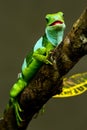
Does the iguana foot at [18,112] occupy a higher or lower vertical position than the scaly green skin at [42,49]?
lower

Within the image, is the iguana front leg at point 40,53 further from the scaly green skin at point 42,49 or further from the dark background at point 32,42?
the dark background at point 32,42

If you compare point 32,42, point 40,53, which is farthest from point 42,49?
point 32,42

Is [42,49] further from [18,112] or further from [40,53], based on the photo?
[18,112]

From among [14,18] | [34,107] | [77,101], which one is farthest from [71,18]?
[34,107]

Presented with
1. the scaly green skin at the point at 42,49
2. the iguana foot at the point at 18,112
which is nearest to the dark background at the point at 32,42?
the scaly green skin at the point at 42,49

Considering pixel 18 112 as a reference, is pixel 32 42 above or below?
below
